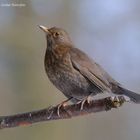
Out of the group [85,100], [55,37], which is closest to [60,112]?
[85,100]

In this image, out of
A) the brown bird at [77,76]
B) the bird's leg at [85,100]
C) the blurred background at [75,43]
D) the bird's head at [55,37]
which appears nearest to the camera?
the bird's leg at [85,100]

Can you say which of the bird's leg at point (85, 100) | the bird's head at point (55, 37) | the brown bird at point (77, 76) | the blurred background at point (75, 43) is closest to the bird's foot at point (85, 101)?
the bird's leg at point (85, 100)

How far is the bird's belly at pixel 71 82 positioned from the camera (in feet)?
15.2

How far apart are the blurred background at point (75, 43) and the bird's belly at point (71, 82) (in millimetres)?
2103

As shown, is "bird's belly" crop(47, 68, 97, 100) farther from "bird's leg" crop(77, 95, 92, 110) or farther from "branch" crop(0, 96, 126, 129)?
"branch" crop(0, 96, 126, 129)

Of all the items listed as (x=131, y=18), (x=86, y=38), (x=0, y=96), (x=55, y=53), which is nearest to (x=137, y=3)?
(x=131, y=18)

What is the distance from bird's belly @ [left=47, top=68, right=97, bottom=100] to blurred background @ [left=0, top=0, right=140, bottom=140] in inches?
82.8

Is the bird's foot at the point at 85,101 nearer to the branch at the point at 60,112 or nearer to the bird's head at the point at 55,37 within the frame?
the branch at the point at 60,112

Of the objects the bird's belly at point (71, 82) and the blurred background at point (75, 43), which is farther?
the blurred background at point (75, 43)

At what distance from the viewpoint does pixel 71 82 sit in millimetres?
4676

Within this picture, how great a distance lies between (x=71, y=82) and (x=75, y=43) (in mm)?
2535

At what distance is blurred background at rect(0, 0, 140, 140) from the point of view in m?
7.20

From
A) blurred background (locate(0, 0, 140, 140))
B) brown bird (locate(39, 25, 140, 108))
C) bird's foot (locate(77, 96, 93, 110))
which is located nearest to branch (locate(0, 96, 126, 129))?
bird's foot (locate(77, 96, 93, 110))

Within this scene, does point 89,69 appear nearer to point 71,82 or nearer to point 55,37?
point 71,82
